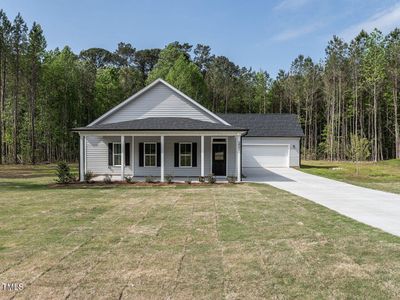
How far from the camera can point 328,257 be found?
5254 mm

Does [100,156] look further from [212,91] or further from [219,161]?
[212,91]

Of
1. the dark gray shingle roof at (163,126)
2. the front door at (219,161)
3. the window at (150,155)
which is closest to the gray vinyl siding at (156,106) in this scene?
the dark gray shingle roof at (163,126)

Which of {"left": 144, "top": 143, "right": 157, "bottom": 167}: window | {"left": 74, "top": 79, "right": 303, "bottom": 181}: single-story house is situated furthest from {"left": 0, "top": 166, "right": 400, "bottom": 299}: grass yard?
{"left": 144, "top": 143, "right": 157, "bottom": 167}: window

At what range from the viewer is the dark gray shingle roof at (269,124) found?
2989 centimetres

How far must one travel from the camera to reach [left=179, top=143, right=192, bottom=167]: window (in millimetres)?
18938

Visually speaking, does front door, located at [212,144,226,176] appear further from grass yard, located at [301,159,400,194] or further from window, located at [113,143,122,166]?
grass yard, located at [301,159,400,194]

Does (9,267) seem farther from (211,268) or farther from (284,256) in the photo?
(284,256)

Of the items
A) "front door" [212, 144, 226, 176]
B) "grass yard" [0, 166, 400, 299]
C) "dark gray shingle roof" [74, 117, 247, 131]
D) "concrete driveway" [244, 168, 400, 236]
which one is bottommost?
"concrete driveway" [244, 168, 400, 236]

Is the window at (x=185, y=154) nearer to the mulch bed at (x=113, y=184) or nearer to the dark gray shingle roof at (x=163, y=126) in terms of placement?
the dark gray shingle roof at (x=163, y=126)

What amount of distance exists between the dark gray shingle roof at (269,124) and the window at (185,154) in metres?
12.0

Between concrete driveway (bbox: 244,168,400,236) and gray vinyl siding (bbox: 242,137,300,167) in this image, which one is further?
gray vinyl siding (bbox: 242,137,300,167)

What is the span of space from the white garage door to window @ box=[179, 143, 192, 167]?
11.3m

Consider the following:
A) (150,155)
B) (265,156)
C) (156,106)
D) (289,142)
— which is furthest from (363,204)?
(289,142)

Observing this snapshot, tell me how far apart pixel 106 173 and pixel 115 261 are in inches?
602
